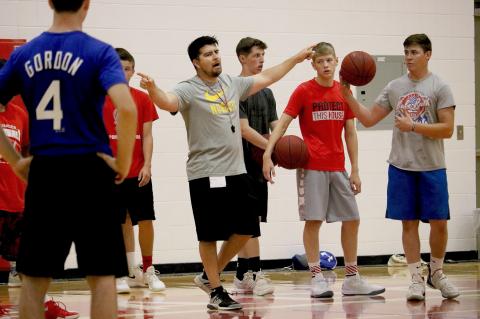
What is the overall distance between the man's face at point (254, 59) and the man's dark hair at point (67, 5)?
4278mm

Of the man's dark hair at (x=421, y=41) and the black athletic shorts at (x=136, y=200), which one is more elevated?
the man's dark hair at (x=421, y=41)

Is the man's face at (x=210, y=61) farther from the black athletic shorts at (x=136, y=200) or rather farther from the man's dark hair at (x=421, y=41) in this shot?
the black athletic shorts at (x=136, y=200)

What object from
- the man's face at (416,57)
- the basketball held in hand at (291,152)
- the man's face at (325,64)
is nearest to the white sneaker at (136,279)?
the basketball held in hand at (291,152)

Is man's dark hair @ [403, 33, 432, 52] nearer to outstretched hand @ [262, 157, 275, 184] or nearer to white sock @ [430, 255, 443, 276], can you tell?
outstretched hand @ [262, 157, 275, 184]

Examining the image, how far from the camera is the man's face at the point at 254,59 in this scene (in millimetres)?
8211

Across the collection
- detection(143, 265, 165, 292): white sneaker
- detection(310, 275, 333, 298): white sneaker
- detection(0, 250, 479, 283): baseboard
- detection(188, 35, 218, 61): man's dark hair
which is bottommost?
detection(0, 250, 479, 283): baseboard

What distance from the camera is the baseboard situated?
10.4 m

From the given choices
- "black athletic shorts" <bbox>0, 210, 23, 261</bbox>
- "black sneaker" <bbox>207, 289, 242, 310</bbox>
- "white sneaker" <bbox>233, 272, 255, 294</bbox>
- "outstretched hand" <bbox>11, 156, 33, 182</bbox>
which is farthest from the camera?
"white sneaker" <bbox>233, 272, 255, 294</bbox>

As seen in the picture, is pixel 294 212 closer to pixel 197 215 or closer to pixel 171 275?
pixel 171 275

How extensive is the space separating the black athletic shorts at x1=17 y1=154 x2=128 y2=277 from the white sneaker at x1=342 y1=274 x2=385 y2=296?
397 centimetres

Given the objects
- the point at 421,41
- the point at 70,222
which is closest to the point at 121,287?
the point at 421,41

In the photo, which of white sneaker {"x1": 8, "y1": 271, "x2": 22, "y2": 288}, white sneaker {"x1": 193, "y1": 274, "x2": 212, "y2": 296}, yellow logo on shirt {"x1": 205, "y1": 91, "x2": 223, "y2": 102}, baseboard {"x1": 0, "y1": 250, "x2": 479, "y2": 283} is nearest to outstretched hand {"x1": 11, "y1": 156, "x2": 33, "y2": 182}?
yellow logo on shirt {"x1": 205, "y1": 91, "x2": 223, "y2": 102}

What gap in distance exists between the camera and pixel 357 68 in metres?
7.12

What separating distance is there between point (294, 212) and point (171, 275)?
1.86 meters
